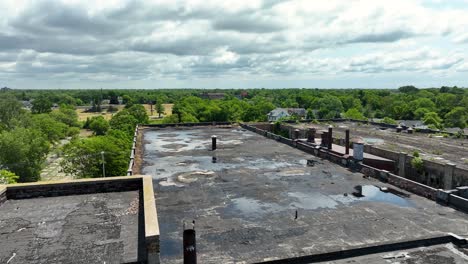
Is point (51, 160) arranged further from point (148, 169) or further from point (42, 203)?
point (42, 203)

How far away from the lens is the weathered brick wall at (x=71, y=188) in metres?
12.6

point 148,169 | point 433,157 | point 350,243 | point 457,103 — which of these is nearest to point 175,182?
point 148,169

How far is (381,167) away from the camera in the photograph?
109ft

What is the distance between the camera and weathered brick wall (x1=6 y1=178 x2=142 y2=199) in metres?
12.6

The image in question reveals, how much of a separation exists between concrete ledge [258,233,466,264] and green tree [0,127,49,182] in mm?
46116

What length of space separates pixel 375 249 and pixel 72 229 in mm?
10443

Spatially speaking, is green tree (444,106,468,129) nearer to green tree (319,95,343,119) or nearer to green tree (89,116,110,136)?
green tree (319,95,343,119)

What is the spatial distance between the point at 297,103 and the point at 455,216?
135352 mm

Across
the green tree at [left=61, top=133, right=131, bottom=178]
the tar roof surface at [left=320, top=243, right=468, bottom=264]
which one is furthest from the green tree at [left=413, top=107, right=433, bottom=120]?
the tar roof surface at [left=320, top=243, right=468, bottom=264]

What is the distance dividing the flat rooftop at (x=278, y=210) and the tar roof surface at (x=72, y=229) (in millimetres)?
2717

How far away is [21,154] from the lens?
154 feet

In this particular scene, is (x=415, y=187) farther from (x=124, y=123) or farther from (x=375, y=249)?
(x=124, y=123)

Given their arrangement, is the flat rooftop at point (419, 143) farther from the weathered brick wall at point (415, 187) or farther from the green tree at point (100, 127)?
the green tree at point (100, 127)

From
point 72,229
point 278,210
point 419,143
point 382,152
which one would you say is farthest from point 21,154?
point 419,143
